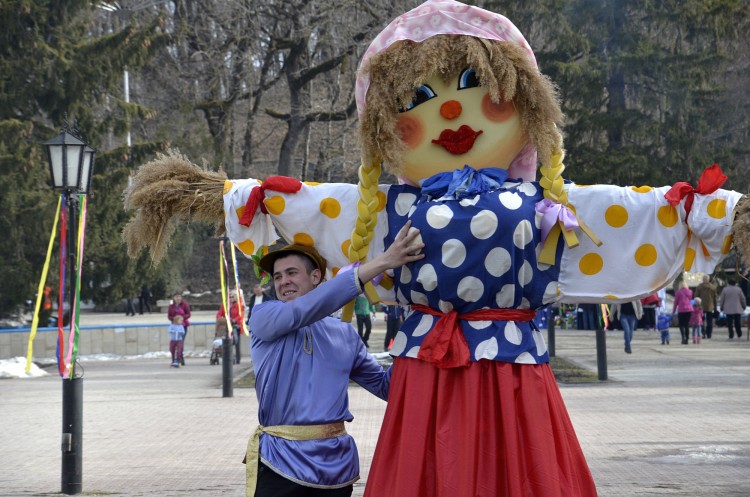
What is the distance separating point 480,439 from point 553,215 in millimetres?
968

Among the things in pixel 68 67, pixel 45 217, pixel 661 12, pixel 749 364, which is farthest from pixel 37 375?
pixel 661 12

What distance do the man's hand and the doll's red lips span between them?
1.38 ft

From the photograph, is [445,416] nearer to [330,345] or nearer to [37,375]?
[330,345]

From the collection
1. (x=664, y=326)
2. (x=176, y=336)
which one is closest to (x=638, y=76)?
(x=664, y=326)

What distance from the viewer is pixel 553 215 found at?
14.5ft

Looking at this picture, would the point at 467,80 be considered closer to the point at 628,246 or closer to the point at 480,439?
the point at 628,246

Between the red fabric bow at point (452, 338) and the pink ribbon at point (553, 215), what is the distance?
14.5 inches

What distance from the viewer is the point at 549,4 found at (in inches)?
824

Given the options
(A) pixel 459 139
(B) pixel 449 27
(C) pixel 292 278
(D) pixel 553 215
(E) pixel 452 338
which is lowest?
(E) pixel 452 338

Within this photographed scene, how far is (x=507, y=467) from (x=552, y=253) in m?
0.92

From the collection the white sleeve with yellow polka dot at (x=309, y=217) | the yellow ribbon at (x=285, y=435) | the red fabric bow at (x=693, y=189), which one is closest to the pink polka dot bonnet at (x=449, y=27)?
the white sleeve with yellow polka dot at (x=309, y=217)

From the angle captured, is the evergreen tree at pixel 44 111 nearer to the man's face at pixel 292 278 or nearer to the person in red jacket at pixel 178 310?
the person in red jacket at pixel 178 310

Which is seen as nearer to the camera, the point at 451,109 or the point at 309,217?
the point at 451,109

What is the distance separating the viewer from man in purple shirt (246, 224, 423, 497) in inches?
166
